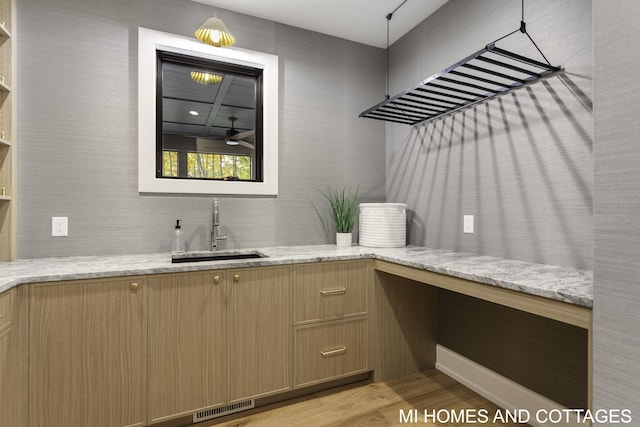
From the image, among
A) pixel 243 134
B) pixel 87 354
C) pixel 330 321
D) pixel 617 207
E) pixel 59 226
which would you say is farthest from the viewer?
pixel 243 134

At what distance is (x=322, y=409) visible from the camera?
1.80 m

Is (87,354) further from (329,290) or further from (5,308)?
(329,290)

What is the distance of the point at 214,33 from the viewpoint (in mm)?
1854

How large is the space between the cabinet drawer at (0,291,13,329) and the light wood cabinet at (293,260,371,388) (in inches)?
46.5

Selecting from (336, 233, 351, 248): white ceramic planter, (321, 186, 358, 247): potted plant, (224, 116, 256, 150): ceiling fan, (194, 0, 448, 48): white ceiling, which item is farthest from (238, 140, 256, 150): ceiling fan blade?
(336, 233, 351, 248): white ceramic planter

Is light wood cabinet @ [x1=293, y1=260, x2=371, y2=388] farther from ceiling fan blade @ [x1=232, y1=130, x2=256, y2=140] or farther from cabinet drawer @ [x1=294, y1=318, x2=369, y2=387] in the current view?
ceiling fan blade @ [x1=232, y1=130, x2=256, y2=140]

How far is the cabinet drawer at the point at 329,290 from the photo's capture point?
6.04ft

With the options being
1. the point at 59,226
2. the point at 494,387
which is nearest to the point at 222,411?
the point at 59,226

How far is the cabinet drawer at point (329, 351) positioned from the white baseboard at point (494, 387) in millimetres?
571

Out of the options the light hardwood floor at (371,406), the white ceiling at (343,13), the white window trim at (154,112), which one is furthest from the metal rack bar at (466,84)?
the light hardwood floor at (371,406)

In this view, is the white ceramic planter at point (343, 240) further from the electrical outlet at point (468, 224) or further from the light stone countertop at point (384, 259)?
the electrical outlet at point (468, 224)

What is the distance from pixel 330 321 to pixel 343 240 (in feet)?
2.04

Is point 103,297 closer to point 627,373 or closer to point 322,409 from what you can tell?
point 322,409

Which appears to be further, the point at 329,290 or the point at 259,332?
the point at 329,290
